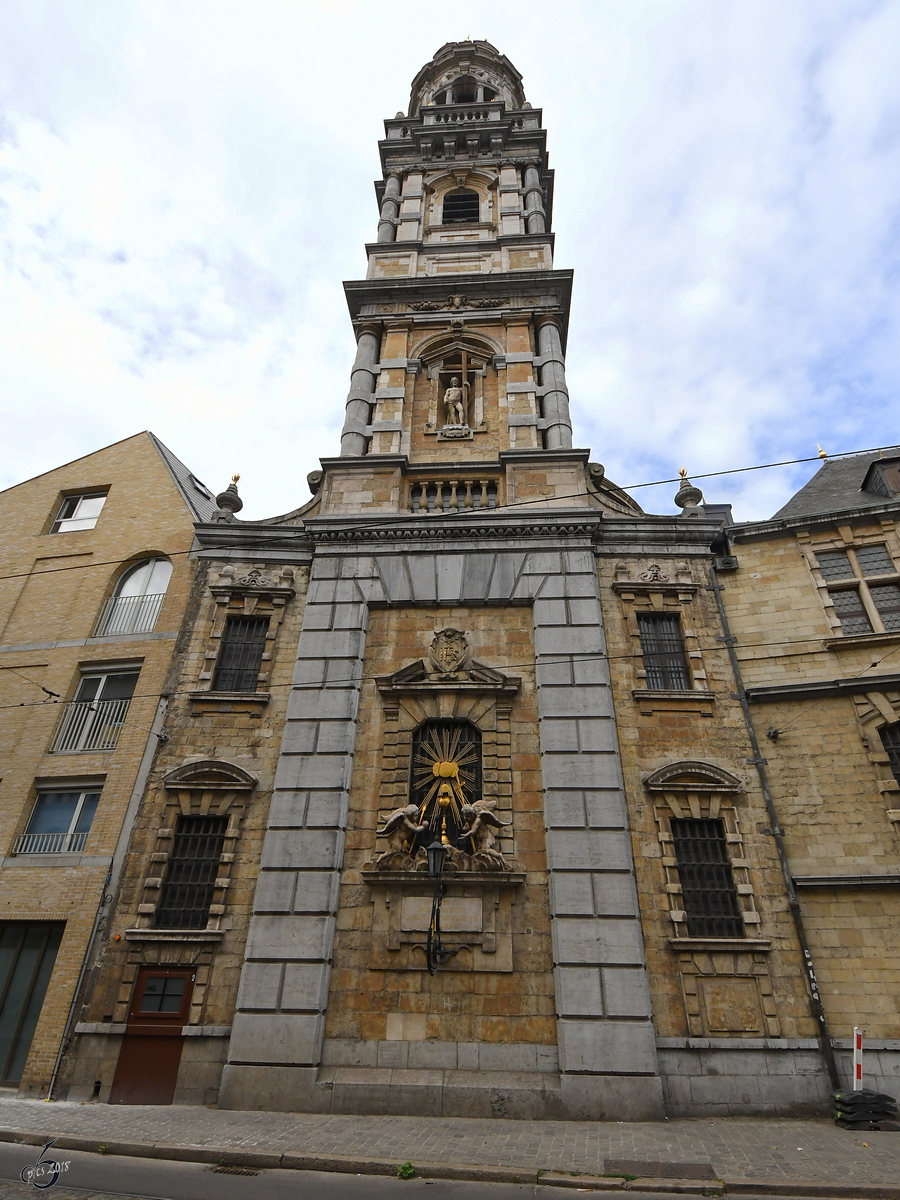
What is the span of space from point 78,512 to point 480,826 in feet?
49.0

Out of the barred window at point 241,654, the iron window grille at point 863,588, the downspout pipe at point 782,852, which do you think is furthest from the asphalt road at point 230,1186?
the iron window grille at point 863,588

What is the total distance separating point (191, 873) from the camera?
1316cm

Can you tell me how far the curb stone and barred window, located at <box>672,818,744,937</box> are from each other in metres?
4.52

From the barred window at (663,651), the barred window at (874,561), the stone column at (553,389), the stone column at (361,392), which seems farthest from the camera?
the stone column at (361,392)

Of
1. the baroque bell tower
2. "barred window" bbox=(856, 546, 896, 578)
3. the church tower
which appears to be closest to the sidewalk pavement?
the church tower

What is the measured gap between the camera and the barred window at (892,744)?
44.1ft

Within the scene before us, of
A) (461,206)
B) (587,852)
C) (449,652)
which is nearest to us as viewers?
(587,852)

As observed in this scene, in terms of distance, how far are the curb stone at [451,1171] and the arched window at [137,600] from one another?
10127 millimetres

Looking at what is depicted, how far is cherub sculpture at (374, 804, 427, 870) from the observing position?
12766 mm

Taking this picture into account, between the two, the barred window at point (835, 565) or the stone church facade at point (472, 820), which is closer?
the stone church facade at point (472, 820)

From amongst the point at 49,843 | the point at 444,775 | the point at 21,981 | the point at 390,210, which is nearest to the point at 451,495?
the point at 444,775

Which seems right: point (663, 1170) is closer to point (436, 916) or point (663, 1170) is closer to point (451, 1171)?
point (451, 1171)

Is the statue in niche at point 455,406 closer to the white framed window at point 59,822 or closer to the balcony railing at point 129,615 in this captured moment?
the balcony railing at point 129,615

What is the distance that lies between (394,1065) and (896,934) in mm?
9076
